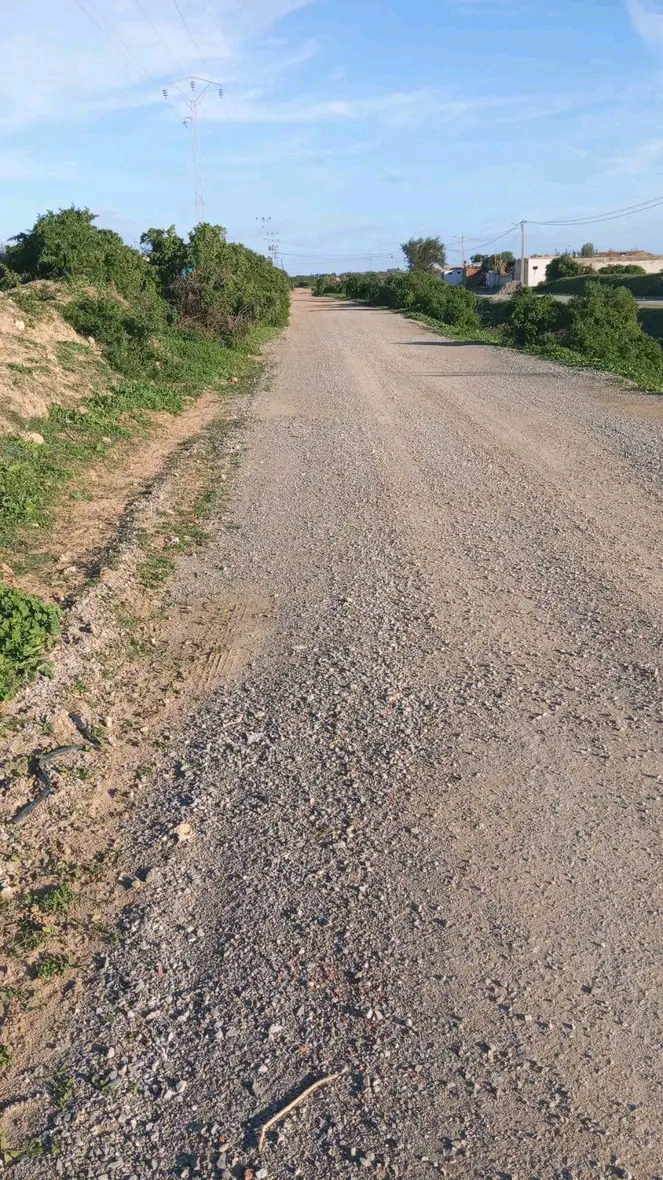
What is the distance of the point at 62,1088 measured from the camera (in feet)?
9.21

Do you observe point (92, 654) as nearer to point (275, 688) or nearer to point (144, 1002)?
point (275, 688)

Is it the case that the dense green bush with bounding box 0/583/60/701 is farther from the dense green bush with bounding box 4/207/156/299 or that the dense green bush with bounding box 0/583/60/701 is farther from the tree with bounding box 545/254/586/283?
the tree with bounding box 545/254/586/283

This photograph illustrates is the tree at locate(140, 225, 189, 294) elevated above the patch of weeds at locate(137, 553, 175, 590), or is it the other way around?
the tree at locate(140, 225, 189, 294)

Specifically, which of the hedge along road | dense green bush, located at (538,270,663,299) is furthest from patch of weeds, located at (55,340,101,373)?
dense green bush, located at (538,270,663,299)

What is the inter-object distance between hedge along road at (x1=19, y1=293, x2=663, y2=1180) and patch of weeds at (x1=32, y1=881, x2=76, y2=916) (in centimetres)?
27

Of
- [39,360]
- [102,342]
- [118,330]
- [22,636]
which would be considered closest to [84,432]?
[39,360]

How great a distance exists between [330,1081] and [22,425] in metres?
9.55

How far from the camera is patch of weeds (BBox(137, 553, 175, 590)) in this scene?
7156 mm

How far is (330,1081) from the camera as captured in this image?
2785 mm

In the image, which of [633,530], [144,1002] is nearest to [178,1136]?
[144,1002]

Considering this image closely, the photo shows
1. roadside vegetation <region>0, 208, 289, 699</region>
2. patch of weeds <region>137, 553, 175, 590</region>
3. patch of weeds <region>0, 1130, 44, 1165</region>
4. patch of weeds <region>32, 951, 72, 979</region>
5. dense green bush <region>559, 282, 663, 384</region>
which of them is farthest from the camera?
dense green bush <region>559, 282, 663, 384</region>

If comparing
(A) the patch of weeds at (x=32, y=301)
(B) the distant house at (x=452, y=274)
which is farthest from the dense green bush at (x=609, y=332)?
(B) the distant house at (x=452, y=274)

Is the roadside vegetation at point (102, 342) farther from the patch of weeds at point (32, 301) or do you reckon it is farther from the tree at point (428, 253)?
the tree at point (428, 253)

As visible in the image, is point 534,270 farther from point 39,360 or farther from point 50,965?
point 50,965
